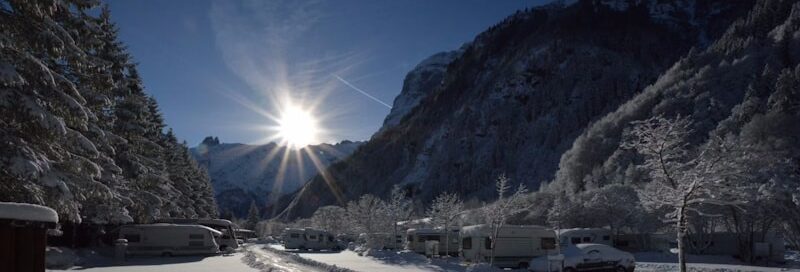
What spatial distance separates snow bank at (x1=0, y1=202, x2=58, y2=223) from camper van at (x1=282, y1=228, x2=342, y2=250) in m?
47.6

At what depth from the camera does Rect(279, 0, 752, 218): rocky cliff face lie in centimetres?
12238

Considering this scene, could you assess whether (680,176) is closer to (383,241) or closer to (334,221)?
(383,241)

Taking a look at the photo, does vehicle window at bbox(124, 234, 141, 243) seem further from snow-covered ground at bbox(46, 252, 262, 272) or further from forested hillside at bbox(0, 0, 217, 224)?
forested hillside at bbox(0, 0, 217, 224)

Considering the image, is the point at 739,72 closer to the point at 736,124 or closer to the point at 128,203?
the point at 736,124

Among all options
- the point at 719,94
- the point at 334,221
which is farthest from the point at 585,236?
the point at 334,221

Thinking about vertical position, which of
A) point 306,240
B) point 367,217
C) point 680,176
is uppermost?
point 680,176

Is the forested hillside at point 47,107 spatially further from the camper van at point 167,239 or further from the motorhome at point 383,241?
the motorhome at point 383,241

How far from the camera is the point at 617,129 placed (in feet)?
295

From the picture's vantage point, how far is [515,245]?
1148 inches

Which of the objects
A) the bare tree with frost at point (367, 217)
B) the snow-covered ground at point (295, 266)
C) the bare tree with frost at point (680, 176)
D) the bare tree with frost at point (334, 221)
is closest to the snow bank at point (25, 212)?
the snow-covered ground at point (295, 266)

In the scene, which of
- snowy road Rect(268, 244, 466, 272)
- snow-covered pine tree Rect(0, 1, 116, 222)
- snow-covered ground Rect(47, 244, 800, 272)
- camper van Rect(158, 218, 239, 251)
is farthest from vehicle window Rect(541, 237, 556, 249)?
camper van Rect(158, 218, 239, 251)

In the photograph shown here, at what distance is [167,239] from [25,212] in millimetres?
30992

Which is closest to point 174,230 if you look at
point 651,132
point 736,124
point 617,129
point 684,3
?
point 651,132

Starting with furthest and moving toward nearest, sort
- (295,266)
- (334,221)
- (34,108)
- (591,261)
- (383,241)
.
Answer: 1. (334,221)
2. (383,241)
3. (295,266)
4. (591,261)
5. (34,108)
